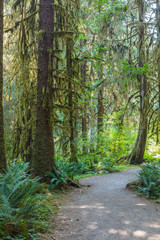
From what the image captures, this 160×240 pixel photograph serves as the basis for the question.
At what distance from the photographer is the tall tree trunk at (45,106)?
6375 millimetres

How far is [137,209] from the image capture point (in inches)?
190

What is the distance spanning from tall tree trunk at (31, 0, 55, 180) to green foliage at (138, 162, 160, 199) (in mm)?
2798

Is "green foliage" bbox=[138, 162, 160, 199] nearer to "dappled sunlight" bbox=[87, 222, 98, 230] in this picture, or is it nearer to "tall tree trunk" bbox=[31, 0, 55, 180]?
"dappled sunlight" bbox=[87, 222, 98, 230]

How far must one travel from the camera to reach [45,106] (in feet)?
20.9

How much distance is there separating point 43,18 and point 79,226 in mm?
5750

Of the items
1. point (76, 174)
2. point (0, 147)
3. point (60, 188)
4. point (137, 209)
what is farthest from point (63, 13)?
point (76, 174)

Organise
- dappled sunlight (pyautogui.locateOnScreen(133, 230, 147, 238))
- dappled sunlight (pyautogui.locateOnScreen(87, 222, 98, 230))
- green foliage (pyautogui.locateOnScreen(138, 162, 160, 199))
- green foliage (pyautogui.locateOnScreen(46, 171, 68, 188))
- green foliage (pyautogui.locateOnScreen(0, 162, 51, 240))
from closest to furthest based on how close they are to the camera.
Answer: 1. green foliage (pyautogui.locateOnScreen(0, 162, 51, 240))
2. dappled sunlight (pyautogui.locateOnScreen(133, 230, 147, 238))
3. dappled sunlight (pyautogui.locateOnScreen(87, 222, 98, 230))
4. green foliage (pyautogui.locateOnScreen(138, 162, 160, 199))
5. green foliage (pyautogui.locateOnScreen(46, 171, 68, 188))

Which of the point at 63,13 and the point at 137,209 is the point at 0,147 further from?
the point at 63,13

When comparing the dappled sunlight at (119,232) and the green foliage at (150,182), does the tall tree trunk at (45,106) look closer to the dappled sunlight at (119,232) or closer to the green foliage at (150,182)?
the green foliage at (150,182)

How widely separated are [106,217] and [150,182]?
2.24 meters

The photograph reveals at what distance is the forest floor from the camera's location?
3455 millimetres

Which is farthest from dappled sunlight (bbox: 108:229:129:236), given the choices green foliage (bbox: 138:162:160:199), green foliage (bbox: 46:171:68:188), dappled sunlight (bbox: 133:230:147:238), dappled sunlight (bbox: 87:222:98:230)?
green foliage (bbox: 46:171:68:188)

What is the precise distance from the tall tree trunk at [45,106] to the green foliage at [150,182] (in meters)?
2.80

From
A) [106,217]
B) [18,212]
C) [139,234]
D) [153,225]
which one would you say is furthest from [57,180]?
[139,234]
